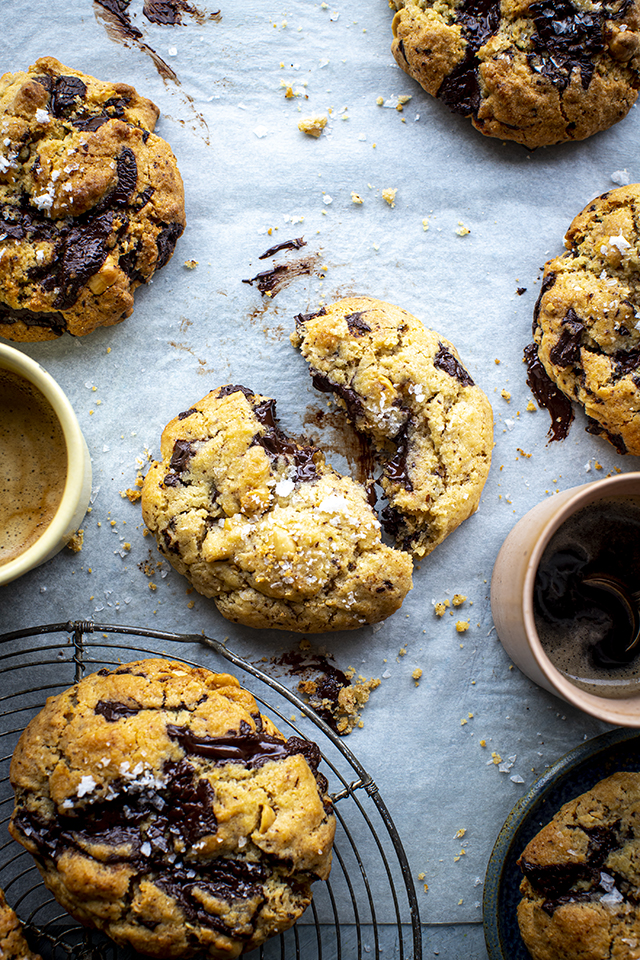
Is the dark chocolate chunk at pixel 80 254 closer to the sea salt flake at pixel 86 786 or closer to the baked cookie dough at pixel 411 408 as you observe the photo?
the baked cookie dough at pixel 411 408

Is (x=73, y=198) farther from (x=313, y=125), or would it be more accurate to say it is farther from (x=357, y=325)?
(x=357, y=325)

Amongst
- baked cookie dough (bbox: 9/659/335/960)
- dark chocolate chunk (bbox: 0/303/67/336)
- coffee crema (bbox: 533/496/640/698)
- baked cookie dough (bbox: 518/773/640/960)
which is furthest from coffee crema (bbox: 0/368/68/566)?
baked cookie dough (bbox: 518/773/640/960)

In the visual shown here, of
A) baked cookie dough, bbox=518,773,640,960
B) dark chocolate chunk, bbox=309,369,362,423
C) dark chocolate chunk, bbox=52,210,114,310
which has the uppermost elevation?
dark chocolate chunk, bbox=52,210,114,310

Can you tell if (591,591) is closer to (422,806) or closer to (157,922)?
(422,806)

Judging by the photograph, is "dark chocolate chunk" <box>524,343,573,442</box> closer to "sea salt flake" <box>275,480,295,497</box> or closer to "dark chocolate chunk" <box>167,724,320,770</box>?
"sea salt flake" <box>275,480,295,497</box>

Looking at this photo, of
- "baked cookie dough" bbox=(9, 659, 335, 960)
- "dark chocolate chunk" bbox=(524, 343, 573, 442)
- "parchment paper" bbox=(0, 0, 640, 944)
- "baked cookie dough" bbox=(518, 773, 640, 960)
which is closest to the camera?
"baked cookie dough" bbox=(9, 659, 335, 960)

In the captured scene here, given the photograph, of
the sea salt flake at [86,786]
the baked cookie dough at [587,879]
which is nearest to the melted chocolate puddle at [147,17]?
the sea salt flake at [86,786]
